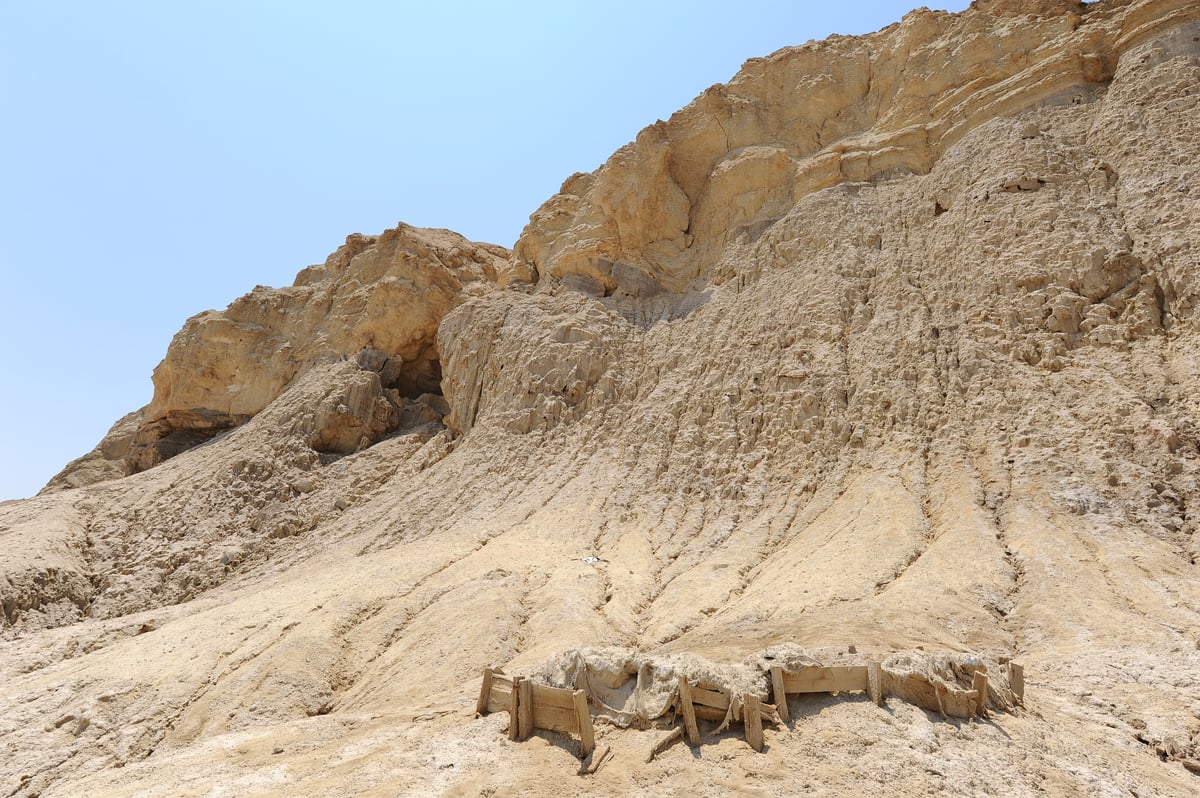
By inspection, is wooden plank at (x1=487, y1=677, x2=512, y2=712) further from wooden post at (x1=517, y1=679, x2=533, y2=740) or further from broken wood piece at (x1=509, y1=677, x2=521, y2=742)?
wooden post at (x1=517, y1=679, x2=533, y2=740)

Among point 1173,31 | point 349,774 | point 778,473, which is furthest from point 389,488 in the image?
point 1173,31

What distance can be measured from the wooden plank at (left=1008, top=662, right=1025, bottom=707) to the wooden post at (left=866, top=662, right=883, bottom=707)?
1.58 metres

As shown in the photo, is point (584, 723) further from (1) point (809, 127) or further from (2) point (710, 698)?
(1) point (809, 127)

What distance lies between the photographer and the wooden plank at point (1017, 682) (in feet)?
25.9

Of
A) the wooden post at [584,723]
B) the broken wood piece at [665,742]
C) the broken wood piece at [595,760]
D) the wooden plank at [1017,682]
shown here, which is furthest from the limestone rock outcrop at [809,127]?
the broken wood piece at [595,760]

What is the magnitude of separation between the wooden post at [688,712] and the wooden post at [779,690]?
2.75ft

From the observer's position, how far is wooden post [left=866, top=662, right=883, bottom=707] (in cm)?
739

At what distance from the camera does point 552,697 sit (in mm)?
7406

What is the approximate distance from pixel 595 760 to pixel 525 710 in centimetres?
101

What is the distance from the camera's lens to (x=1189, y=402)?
582 inches

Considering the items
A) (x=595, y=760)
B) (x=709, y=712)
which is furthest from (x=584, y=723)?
(x=709, y=712)

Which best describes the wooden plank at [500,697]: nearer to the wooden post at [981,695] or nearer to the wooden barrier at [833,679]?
the wooden barrier at [833,679]

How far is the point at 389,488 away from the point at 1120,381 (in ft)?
73.3

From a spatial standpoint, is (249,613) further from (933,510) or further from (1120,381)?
(1120,381)
